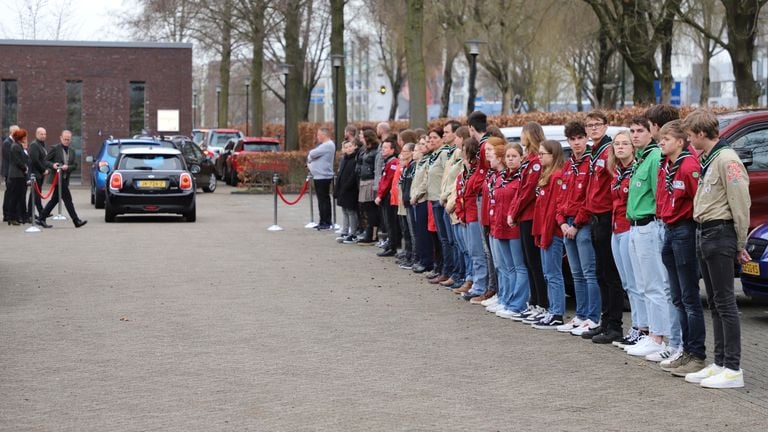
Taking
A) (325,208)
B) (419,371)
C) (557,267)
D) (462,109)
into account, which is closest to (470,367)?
(419,371)

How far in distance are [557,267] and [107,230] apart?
13069 mm

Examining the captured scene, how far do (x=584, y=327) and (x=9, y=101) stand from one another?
3607cm

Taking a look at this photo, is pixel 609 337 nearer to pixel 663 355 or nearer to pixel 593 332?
pixel 593 332

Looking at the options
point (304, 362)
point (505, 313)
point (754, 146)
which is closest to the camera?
point (304, 362)

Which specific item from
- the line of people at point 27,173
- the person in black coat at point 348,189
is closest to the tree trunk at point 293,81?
the line of people at point 27,173

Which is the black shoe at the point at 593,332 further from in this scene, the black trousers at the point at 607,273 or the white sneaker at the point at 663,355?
the white sneaker at the point at 663,355

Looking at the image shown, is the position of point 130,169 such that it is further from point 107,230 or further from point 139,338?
point 139,338

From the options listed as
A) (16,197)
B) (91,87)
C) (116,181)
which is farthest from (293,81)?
(16,197)

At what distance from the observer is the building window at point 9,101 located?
A: 42656 mm

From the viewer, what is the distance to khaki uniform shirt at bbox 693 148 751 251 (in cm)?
788

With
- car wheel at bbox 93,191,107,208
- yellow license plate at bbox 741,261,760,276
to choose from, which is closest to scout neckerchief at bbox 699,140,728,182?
yellow license plate at bbox 741,261,760,276

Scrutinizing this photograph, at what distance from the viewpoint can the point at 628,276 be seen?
31.0 ft

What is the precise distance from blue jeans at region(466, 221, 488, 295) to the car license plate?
1205cm

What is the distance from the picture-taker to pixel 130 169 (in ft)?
77.9
